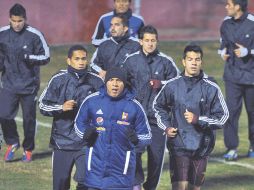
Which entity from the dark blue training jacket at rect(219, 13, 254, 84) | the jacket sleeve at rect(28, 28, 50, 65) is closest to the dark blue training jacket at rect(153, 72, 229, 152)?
the jacket sleeve at rect(28, 28, 50, 65)

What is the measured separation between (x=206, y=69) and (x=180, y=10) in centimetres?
328

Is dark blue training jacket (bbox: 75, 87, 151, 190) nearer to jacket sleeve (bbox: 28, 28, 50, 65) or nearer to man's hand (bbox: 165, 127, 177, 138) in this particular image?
A: man's hand (bbox: 165, 127, 177, 138)

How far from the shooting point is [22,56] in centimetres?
1548

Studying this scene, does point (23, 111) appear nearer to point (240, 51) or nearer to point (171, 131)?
point (240, 51)

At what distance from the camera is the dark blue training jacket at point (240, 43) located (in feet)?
53.5

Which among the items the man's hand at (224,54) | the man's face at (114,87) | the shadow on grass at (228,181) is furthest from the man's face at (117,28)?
the man's face at (114,87)

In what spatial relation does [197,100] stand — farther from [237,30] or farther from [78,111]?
[237,30]

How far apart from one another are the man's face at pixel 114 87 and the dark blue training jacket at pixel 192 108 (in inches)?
49.0

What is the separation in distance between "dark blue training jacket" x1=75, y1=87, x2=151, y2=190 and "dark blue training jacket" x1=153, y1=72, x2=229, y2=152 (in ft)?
3.13

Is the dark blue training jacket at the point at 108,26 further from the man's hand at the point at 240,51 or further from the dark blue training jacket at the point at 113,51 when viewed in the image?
the man's hand at the point at 240,51

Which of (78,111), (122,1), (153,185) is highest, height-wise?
(122,1)

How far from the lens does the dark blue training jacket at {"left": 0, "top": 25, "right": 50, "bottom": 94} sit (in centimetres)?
1545

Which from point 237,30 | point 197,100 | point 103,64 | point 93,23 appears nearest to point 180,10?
point 93,23

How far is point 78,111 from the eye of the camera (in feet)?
38.2
